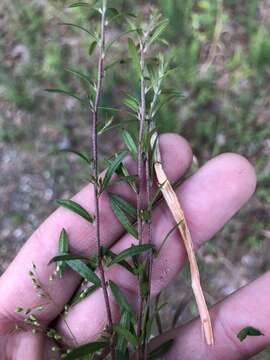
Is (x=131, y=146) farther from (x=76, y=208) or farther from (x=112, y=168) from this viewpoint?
(x=76, y=208)

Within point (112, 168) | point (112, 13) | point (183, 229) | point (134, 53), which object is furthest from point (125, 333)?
point (112, 13)

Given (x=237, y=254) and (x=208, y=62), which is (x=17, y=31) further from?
(x=237, y=254)

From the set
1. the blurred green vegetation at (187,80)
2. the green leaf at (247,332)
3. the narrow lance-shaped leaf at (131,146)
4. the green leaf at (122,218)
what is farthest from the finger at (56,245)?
the blurred green vegetation at (187,80)

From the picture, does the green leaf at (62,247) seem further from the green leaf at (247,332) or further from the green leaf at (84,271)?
the green leaf at (247,332)

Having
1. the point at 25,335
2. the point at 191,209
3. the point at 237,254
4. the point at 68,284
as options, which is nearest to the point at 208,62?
the point at 237,254

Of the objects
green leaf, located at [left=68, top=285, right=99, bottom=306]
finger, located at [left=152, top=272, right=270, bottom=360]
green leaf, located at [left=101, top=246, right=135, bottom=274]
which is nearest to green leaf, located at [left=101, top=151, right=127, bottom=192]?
green leaf, located at [left=101, top=246, right=135, bottom=274]

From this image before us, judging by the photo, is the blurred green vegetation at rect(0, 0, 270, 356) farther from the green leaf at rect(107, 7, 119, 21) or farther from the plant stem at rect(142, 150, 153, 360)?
the green leaf at rect(107, 7, 119, 21)
